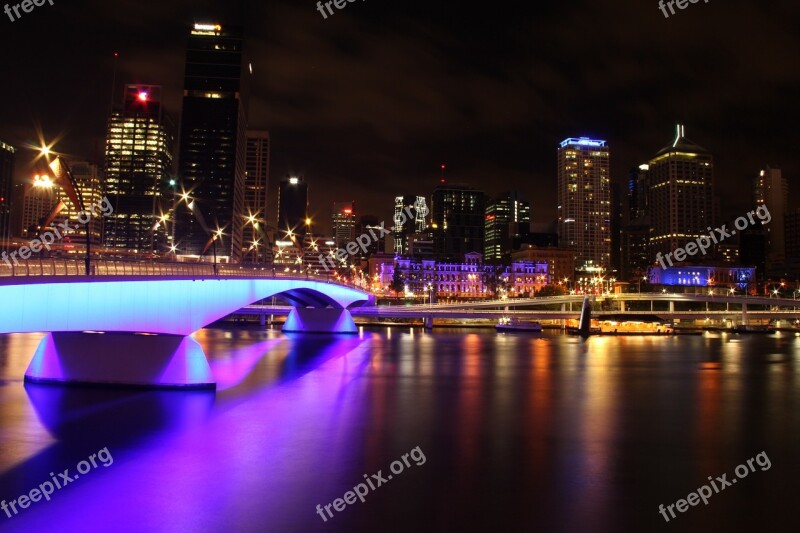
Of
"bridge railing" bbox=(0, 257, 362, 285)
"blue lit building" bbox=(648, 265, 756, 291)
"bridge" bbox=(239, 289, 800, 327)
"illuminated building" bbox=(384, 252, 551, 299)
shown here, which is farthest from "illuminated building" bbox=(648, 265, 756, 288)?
"bridge railing" bbox=(0, 257, 362, 285)

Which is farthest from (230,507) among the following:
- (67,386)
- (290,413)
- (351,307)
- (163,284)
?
(351,307)

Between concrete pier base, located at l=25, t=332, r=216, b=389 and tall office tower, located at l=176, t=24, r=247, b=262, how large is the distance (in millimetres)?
154074

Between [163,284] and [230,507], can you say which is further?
[163,284]

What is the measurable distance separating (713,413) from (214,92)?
18024 cm

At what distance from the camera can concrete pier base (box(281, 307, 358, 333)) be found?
76750 millimetres

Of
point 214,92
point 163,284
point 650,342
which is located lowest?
point 650,342

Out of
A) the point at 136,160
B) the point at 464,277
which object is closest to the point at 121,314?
the point at 136,160

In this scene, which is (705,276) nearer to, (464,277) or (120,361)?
(464,277)

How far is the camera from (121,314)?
23.7 m

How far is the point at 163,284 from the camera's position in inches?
1051

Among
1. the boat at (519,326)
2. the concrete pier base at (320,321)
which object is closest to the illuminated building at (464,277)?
the boat at (519,326)

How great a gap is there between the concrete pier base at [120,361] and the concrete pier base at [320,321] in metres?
46.9

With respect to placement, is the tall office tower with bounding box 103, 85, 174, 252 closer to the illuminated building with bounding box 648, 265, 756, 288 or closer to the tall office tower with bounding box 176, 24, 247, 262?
the tall office tower with bounding box 176, 24, 247, 262

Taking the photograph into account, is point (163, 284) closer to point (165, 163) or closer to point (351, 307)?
point (351, 307)
